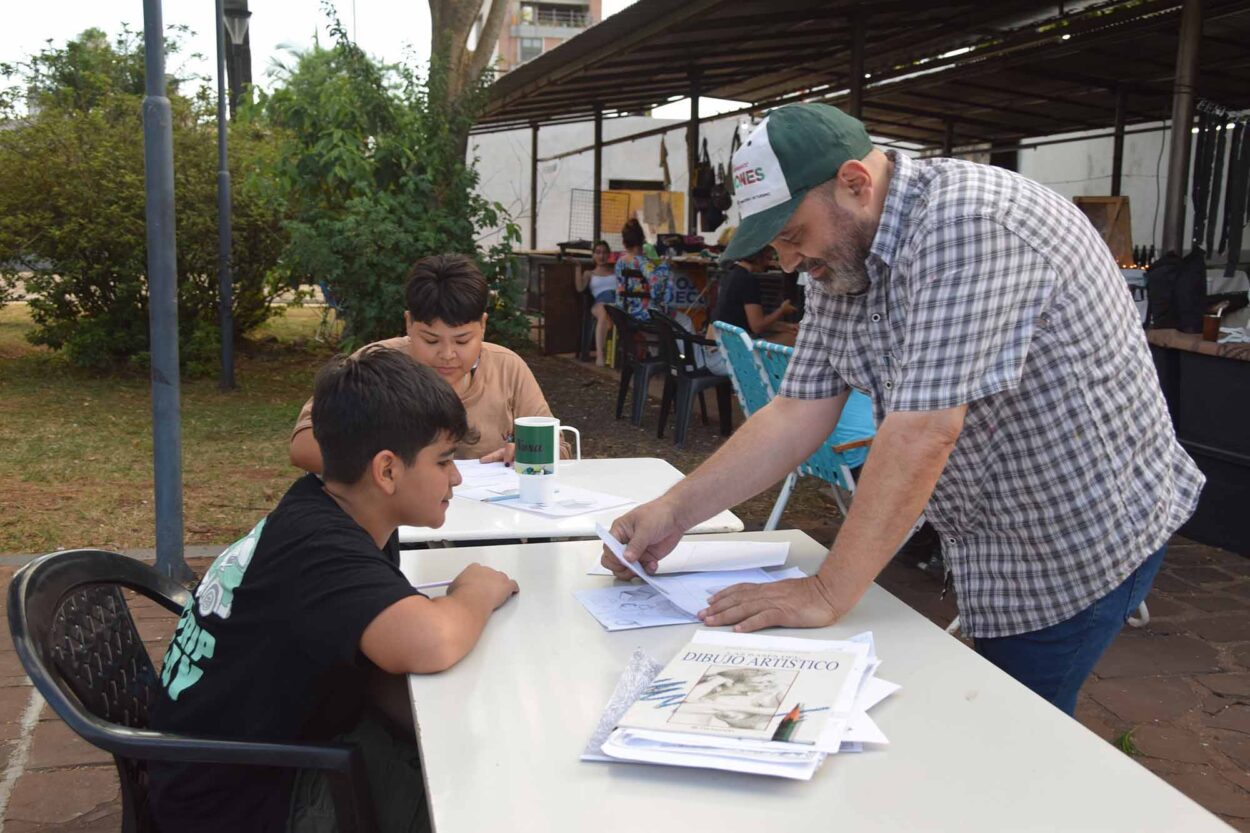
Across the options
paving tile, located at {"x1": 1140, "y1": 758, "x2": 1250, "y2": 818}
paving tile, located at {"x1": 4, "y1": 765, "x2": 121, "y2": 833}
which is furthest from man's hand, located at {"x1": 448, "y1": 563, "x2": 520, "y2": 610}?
paving tile, located at {"x1": 1140, "y1": 758, "x2": 1250, "y2": 818}

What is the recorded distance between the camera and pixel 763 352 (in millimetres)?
4648

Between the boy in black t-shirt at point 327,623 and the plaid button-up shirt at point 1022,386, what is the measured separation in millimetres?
798

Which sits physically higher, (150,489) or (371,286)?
(371,286)

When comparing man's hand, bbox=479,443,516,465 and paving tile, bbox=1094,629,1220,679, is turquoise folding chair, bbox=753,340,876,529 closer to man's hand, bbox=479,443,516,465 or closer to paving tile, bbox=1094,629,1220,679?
paving tile, bbox=1094,629,1220,679

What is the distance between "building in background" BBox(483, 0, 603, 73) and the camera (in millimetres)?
57062

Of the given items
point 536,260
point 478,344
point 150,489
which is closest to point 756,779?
point 478,344

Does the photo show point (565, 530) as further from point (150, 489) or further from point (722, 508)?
point (150, 489)

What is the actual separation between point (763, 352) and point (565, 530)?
234 centimetres

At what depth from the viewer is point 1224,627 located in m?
4.14

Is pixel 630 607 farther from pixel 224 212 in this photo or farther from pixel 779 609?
pixel 224 212

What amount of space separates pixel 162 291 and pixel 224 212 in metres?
5.57

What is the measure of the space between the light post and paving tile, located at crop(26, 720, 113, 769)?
6922 mm

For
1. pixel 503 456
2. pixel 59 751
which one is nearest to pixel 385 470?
pixel 503 456

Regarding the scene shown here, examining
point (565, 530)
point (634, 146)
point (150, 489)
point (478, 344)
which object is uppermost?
point (634, 146)
